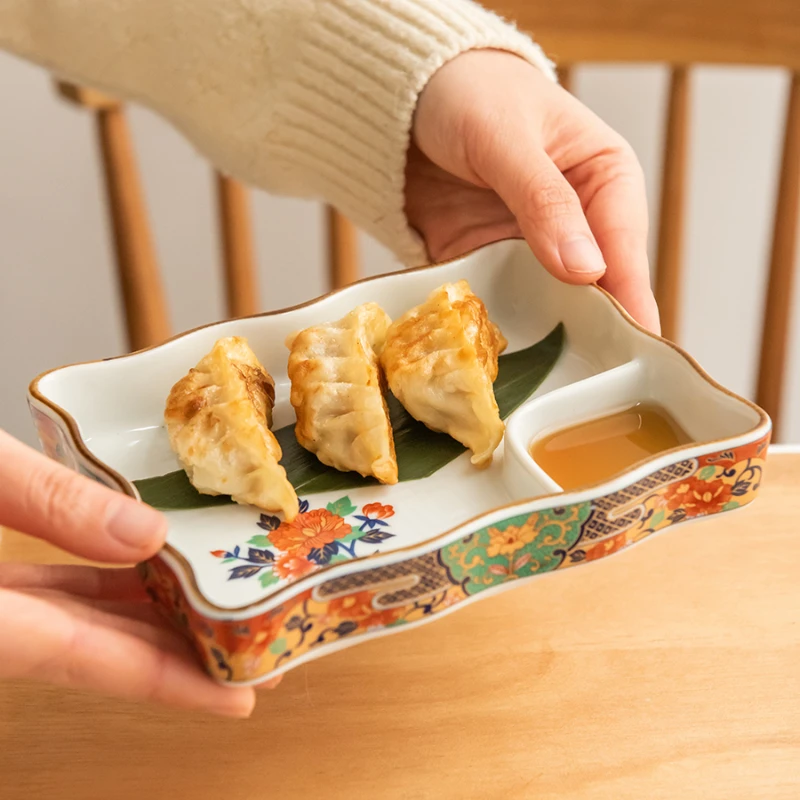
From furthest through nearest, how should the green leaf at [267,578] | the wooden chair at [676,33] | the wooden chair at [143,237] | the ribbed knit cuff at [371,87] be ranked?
the wooden chair at [143,237] < the wooden chair at [676,33] < the ribbed knit cuff at [371,87] < the green leaf at [267,578]

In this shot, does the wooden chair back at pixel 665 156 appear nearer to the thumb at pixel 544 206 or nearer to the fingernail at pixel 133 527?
the thumb at pixel 544 206

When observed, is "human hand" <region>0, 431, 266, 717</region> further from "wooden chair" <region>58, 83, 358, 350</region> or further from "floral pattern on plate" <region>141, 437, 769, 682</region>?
Answer: "wooden chair" <region>58, 83, 358, 350</region>

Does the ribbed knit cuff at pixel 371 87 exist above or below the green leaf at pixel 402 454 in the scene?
above

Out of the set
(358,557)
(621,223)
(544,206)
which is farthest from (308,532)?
(621,223)

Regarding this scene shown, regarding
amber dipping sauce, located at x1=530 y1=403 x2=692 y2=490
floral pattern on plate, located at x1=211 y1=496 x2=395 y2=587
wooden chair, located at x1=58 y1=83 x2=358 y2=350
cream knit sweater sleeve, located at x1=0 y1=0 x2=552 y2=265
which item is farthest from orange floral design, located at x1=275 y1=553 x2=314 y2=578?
wooden chair, located at x1=58 y1=83 x2=358 y2=350

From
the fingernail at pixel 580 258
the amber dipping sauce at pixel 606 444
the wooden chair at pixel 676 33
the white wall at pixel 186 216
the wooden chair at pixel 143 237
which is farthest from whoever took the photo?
the white wall at pixel 186 216

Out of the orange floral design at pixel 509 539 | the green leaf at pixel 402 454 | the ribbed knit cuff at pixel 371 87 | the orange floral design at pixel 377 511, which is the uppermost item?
the ribbed knit cuff at pixel 371 87

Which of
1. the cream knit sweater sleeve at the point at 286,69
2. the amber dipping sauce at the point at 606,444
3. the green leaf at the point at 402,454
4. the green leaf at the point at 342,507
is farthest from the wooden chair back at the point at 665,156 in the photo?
the green leaf at the point at 342,507
